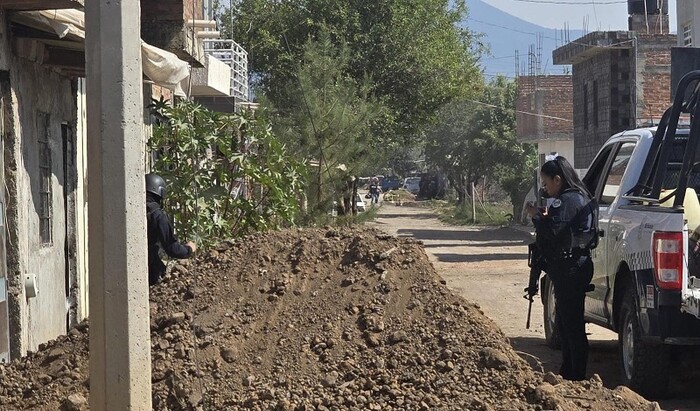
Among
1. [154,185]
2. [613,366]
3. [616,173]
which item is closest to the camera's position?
[154,185]

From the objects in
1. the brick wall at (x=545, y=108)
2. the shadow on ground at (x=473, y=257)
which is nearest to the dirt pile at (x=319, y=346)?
the shadow on ground at (x=473, y=257)

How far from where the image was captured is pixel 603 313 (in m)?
9.35

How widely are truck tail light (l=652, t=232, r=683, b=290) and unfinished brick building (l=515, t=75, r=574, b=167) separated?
37276 mm

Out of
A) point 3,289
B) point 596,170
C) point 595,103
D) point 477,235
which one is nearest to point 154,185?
point 3,289

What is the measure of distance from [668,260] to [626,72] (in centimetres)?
2591

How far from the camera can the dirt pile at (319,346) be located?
6.39m

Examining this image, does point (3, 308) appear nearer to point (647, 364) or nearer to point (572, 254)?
point (572, 254)

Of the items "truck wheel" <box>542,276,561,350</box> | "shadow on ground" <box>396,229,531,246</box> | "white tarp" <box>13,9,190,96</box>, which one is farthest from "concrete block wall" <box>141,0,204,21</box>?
"shadow on ground" <box>396,229,531,246</box>

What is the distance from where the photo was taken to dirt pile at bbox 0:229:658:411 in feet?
21.0

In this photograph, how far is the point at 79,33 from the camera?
8758 mm

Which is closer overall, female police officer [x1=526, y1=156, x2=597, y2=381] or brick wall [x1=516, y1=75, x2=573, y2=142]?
female police officer [x1=526, y1=156, x2=597, y2=381]

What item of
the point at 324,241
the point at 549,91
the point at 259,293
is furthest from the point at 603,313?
the point at 549,91

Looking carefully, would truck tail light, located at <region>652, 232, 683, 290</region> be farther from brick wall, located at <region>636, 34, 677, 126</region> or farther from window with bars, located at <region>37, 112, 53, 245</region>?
brick wall, located at <region>636, 34, 677, 126</region>

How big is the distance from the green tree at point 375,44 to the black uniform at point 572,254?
21.6 m
